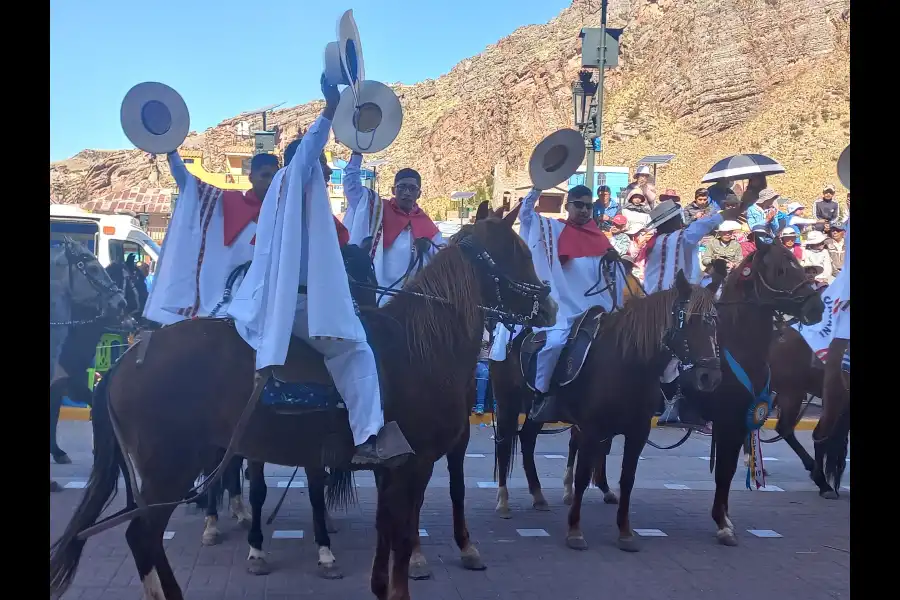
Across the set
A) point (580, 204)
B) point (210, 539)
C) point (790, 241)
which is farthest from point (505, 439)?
point (790, 241)

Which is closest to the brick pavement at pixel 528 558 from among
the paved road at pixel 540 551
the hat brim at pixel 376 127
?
the paved road at pixel 540 551

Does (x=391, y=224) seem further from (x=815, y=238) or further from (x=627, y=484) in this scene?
(x=815, y=238)

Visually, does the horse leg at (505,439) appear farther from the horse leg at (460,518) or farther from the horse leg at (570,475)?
the horse leg at (460,518)

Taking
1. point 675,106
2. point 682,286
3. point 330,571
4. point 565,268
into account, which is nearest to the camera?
point 330,571

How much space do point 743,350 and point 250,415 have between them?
13.5 ft

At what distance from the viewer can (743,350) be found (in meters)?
6.52

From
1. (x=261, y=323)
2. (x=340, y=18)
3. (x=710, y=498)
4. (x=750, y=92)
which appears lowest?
(x=710, y=498)

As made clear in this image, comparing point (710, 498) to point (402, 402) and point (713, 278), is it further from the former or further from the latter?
point (402, 402)

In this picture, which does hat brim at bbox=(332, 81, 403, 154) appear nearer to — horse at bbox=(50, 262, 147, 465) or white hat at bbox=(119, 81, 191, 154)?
white hat at bbox=(119, 81, 191, 154)

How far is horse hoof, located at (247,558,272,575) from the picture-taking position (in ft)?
17.8

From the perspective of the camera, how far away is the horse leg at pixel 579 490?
617 centimetres

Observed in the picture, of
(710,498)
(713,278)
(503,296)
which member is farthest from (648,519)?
(503,296)

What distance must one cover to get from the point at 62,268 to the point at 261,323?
493 centimetres
